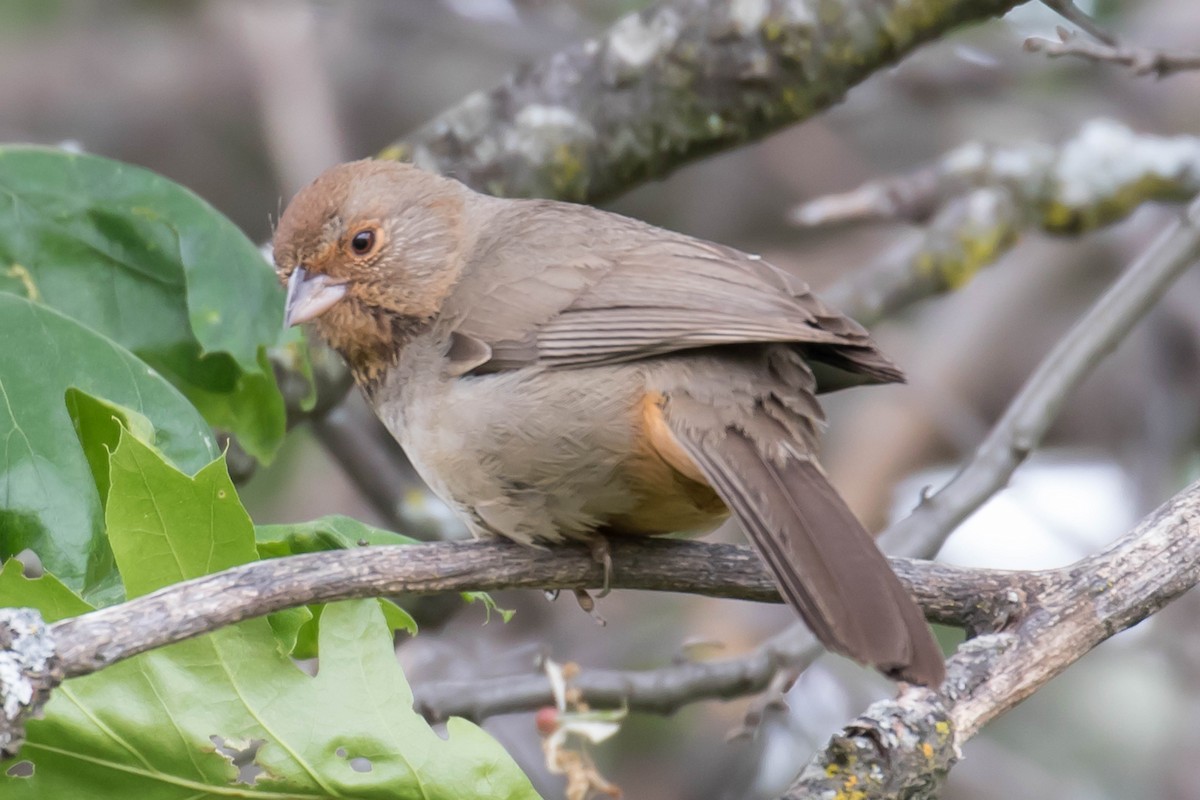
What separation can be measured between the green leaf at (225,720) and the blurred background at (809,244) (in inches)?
126

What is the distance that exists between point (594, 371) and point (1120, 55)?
1.63 meters

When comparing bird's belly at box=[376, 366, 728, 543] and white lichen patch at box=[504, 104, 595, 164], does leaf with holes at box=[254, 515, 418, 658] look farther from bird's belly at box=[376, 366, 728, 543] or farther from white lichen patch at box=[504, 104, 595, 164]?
white lichen patch at box=[504, 104, 595, 164]

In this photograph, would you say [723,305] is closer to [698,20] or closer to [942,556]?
[698,20]

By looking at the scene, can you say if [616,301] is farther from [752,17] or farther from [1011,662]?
[752,17]

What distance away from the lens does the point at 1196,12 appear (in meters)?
7.27

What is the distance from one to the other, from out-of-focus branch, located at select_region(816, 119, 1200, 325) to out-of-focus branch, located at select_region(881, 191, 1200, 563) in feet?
3.17

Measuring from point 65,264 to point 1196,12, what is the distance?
18.8 ft

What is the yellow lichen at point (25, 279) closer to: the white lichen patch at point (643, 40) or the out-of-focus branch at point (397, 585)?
the out-of-focus branch at point (397, 585)

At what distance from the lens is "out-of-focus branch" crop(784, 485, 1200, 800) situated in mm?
2500

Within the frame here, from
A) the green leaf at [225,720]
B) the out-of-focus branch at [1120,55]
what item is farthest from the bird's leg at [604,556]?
the out-of-focus branch at [1120,55]

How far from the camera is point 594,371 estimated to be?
131 inches

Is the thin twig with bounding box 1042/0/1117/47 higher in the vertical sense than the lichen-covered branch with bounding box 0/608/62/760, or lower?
higher

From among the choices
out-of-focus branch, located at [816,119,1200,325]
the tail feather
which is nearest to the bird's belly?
the tail feather

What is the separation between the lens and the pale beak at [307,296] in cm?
360
